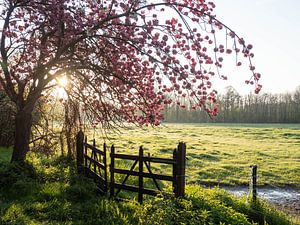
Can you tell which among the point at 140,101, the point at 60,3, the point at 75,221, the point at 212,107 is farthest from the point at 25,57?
the point at 212,107

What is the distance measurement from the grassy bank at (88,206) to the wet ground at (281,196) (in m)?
3.47

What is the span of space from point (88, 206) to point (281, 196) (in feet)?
32.7

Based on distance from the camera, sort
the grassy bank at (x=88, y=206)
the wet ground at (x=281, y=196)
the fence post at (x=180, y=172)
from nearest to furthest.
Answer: the grassy bank at (x=88, y=206), the fence post at (x=180, y=172), the wet ground at (x=281, y=196)

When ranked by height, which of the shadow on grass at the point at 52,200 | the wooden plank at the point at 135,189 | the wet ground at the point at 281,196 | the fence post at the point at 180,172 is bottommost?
the wet ground at the point at 281,196

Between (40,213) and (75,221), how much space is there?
108 centimetres

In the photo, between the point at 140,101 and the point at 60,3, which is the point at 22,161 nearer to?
the point at 140,101

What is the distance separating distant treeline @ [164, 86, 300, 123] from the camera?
85562mm

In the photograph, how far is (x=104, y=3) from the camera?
28.9 ft

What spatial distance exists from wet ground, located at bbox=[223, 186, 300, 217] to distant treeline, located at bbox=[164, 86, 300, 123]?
6578cm

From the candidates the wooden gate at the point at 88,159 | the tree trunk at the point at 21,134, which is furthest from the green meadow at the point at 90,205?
the tree trunk at the point at 21,134

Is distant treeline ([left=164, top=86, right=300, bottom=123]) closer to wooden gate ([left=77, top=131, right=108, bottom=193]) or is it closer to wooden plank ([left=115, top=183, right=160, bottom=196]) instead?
wooden gate ([left=77, top=131, right=108, bottom=193])

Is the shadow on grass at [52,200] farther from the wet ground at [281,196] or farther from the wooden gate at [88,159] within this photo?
the wet ground at [281,196]

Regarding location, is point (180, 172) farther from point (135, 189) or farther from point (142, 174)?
point (135, 189)

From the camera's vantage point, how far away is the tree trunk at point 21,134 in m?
11.9
